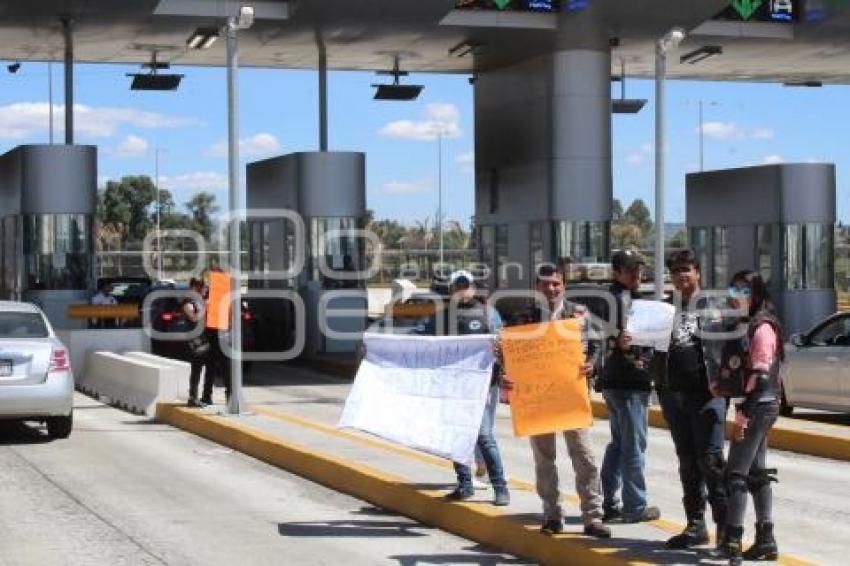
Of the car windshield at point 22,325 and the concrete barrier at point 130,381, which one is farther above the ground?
the car windshield at point 22,325

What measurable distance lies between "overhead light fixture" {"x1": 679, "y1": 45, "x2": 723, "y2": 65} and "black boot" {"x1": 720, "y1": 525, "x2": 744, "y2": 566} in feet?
73.8

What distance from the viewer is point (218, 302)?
1811cm

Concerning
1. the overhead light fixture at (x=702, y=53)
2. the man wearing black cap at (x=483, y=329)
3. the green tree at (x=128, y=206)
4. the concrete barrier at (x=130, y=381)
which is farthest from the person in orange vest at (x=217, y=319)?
the green tree at (x=128, y=206)

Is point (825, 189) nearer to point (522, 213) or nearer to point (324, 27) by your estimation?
point (522, 213)

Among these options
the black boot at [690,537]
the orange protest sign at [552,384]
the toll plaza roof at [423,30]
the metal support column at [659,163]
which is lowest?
the black boot at [690,537]

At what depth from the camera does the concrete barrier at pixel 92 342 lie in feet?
77.0

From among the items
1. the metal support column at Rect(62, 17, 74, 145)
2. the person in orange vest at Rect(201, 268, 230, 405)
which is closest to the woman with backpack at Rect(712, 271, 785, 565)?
the person in orange vest at Rect(201, 268, 230, 405)

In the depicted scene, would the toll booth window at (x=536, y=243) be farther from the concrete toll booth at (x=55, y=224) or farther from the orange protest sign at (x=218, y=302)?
the orange protest sign at (x=218, y=302)

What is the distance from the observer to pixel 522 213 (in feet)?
98.9

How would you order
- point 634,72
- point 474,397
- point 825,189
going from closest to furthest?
point 474,397 < point 825,189 < point 634,72

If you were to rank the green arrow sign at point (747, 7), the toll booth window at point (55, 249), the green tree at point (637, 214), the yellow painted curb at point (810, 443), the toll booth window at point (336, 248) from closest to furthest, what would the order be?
the yellow painted curb at point (810, 443), the toll booth window at point (55, 249), the green arrow sign at point (747, 7), the toll booth window at point (336, 248), the green tree at point (637, 214)

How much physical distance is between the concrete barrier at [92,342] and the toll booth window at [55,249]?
11.4 ft

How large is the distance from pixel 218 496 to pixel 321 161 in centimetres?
1682

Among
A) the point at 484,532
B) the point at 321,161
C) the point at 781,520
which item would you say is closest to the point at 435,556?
the point at 484,532
